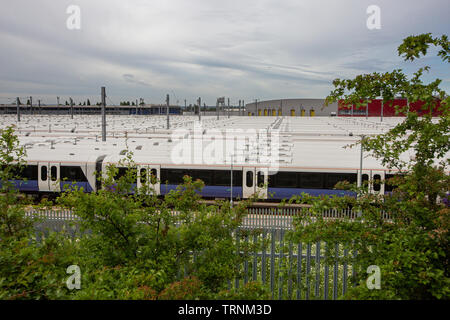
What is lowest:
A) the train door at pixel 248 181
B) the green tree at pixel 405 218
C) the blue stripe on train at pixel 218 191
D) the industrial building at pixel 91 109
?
the blue stripe on train at pixel 218 191

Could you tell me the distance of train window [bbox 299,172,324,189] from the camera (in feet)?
59.5

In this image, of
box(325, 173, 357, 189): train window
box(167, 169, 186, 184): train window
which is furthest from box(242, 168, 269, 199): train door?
box(167, 169, 186, 184): train window

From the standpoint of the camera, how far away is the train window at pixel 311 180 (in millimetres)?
18125

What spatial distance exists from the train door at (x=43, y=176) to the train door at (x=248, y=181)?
10534mm

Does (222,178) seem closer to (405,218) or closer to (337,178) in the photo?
(337,178)

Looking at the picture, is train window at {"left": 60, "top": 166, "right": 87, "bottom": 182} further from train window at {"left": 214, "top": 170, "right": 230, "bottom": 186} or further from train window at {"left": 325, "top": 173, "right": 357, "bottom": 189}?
train window at {"left": 325, "top": 173, "right": 357, "bottom": 189}

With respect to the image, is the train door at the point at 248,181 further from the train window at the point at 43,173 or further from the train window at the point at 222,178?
the train window at the point at 43,173

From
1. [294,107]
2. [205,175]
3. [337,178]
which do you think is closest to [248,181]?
[205,175]

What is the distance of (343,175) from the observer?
17.8 meters

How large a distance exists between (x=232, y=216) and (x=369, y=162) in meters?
13.6

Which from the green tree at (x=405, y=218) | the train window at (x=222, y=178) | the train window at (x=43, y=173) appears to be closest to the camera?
the green tree at (x=405, y=218)

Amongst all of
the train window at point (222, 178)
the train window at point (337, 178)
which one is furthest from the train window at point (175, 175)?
the train window at point (337, 178)
